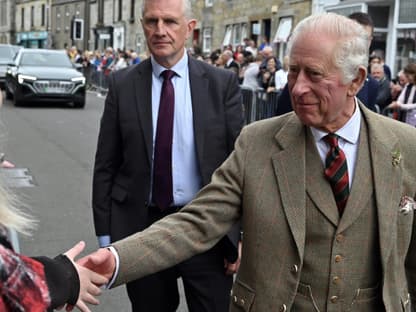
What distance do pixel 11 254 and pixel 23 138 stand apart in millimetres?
A: 11142

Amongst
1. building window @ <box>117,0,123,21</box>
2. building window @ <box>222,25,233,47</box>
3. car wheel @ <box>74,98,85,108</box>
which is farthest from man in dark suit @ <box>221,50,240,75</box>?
building window @ <box>117,0,123,21</box>

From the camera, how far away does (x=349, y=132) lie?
2.31 metres

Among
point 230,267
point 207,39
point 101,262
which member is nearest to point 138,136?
point 230,267

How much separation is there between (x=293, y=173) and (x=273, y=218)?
0.17m

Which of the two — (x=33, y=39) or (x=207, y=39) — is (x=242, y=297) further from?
(x=33, y=39)

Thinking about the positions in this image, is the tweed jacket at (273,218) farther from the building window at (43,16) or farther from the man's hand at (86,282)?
the building window at (43,16)

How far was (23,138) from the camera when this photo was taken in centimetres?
1237

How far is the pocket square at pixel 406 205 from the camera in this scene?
225 centimetres

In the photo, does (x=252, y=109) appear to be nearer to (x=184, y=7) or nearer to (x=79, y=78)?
(x=79, y=78)

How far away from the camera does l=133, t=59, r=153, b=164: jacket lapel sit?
308 centimetres

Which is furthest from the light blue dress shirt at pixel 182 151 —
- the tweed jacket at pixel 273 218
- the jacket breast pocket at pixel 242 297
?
the jacket breast pocket at pixel 242 297

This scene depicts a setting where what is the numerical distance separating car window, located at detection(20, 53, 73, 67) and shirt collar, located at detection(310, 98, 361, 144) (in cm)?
1674

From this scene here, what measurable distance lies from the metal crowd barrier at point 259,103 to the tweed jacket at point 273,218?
9218mm

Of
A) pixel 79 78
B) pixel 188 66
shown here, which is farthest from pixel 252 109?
pixel 188 66
